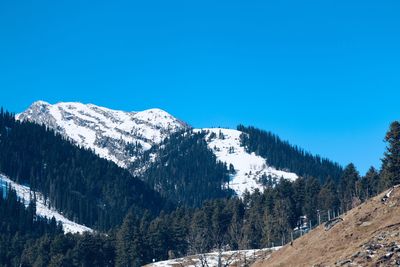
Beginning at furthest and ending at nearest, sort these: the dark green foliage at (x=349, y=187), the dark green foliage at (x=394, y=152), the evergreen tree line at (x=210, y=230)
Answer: the dark green foliage at (x=349, y=187)
the evergreen tree line at (x=210, y=230)
the dark green foliage at (x=394, y=152)

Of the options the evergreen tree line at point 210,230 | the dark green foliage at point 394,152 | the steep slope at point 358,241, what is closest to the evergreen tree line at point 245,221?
the evergreen tree line at point 210,230

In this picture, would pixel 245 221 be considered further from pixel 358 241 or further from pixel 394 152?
pixel 358 241

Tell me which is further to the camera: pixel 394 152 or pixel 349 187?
pixel 349 187

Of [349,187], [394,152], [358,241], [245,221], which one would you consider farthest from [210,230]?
[358,241]

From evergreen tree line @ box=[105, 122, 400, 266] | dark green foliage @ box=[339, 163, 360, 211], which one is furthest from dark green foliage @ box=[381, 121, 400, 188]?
dark green foliage @ box=[339, 163, 360, 211]

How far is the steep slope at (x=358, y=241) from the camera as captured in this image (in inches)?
1963

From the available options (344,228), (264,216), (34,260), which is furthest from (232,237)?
(344,228)

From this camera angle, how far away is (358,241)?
64250mm

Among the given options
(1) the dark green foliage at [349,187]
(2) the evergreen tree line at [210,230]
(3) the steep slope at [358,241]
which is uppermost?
(1) the dark green foliage at [349,187]

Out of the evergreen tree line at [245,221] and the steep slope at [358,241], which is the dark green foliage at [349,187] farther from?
the steep slope at [358,241]

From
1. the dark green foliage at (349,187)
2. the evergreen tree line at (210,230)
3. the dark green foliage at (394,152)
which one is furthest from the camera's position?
the dark green foliage at (349,187)

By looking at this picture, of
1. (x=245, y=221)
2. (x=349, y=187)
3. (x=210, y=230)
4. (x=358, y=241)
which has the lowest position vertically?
(x=358, y=241)

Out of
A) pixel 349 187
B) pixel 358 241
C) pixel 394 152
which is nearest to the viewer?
pixel 358 241

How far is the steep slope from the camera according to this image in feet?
164
